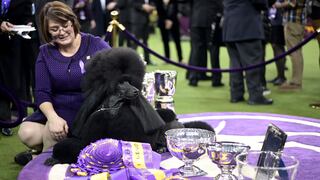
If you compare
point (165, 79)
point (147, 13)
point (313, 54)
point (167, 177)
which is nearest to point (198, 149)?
point (167, 177)

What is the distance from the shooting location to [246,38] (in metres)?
5.66

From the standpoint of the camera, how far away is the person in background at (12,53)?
4688 millimetres

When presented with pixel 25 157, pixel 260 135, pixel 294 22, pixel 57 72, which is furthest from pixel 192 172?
pixel 294 22

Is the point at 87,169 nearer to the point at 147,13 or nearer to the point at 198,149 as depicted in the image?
the point at 198,149

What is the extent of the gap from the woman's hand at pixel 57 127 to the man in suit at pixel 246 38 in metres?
2.78

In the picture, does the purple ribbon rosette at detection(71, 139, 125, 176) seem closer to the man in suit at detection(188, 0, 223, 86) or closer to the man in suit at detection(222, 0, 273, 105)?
the man in suit at detection(222, 0, 273, 105)

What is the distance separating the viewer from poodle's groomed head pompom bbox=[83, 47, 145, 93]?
311cm

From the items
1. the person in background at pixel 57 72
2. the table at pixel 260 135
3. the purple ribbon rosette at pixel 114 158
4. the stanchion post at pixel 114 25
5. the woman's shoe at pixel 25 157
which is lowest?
the woman's shoe at pixel 25 157

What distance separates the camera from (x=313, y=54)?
34.7 feet

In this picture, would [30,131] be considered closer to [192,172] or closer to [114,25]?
[192,172]

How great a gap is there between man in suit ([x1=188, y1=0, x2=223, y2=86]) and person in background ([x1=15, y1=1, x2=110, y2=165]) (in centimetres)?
337

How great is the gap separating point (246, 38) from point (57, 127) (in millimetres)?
2848

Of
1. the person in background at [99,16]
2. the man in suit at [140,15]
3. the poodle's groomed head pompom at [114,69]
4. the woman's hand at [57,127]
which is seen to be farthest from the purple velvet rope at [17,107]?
the man in suit at [140,15]

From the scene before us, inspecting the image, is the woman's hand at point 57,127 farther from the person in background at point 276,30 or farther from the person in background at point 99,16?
the person in background at point 99,16
